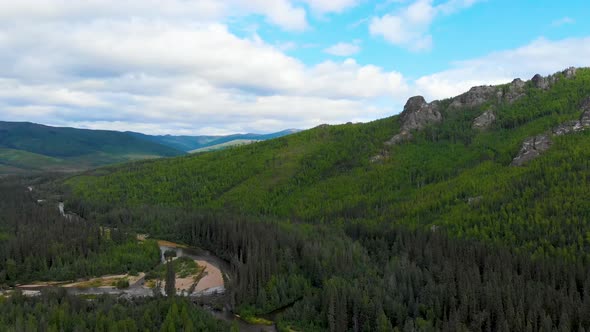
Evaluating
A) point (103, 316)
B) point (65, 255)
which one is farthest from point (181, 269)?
point (103, 316)

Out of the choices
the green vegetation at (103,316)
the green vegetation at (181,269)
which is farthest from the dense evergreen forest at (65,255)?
the green vegetation at (103,316)

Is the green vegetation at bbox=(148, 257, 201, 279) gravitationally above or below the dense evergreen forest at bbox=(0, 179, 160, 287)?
below

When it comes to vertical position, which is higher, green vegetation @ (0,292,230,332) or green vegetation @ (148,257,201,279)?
green vegetation @ (0,292,230,332)

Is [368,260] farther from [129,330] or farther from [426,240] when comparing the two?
[129,330]

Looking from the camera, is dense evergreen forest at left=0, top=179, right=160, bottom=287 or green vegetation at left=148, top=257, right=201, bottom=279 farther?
green vegetation at left=148, top=257, right=201, bottom=279

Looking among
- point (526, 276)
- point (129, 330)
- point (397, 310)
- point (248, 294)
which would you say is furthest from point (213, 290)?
point (526, 276)

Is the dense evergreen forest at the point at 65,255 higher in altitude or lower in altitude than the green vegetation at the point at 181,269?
higher

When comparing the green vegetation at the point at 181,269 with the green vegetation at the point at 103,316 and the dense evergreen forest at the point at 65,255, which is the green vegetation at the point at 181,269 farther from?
the green vegetation at the point at 103,316

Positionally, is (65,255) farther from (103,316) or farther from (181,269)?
(103,316)

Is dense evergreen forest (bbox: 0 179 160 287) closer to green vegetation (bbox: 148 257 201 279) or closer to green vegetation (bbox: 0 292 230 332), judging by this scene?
green vegetation (bbox: 148 257 201 279)

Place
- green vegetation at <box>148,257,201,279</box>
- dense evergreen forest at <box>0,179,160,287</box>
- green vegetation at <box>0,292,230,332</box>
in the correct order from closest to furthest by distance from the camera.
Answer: green vegetation at <box>0,292,230,332</box>, dense evergreen forest at <box>0,179,160,287</box>, green vegetation at <box>148,257,201,279</box>

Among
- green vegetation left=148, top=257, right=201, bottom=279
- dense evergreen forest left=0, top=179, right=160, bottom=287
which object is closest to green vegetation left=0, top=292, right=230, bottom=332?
dense evergreen forest left=0, top=179, right=160, bottom=287

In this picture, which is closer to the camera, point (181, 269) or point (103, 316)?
point (103, 316)

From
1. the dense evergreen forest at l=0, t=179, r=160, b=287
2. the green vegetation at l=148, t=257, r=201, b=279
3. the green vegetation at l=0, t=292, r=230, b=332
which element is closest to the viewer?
the green vegetation at l=0, t=292, r=230, b=332
